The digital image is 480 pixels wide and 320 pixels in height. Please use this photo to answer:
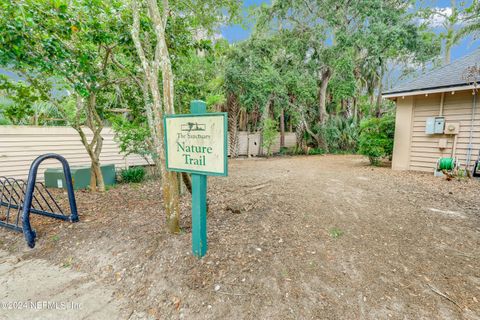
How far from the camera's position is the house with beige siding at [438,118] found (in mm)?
6414

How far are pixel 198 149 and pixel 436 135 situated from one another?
788 centimetres

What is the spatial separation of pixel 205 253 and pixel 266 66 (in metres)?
10.9

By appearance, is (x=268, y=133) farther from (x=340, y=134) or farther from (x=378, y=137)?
(x=378, y=137)

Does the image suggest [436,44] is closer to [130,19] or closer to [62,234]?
[130,19]

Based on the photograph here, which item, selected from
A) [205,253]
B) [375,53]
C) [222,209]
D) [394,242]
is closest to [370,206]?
[394,242]

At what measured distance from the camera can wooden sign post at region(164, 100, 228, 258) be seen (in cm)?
207

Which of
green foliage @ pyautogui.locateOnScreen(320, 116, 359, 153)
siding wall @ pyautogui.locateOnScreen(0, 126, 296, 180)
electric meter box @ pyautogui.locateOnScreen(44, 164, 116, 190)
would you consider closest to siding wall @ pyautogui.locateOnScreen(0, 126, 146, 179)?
siding wall @ pyautogui.locateOnScreen(0, 126, 296, 180)

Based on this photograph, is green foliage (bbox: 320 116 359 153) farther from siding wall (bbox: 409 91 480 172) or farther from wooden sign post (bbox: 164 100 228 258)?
wooden sign post (bbox: 164 100 228 258)

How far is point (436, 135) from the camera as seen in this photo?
23.0 ft

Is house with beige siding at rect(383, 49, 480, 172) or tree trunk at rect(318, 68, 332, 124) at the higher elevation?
tree trunk at rect(318, 68, 332, 124)

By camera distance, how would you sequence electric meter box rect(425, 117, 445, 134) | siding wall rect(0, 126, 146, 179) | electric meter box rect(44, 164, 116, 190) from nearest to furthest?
electric meter box rect(44, 164, 116, 190), siding wall rect(0, 126, 146, 179), electric meter box rect(425, 117, 445, 134)

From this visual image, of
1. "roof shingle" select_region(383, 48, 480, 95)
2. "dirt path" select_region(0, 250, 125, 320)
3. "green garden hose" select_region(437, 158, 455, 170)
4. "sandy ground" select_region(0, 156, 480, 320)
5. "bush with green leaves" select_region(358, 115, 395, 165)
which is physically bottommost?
"dirt path" select_region(0, 250, 125, 320)

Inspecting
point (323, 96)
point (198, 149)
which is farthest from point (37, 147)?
point (323, 96)

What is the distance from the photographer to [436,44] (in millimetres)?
12594
